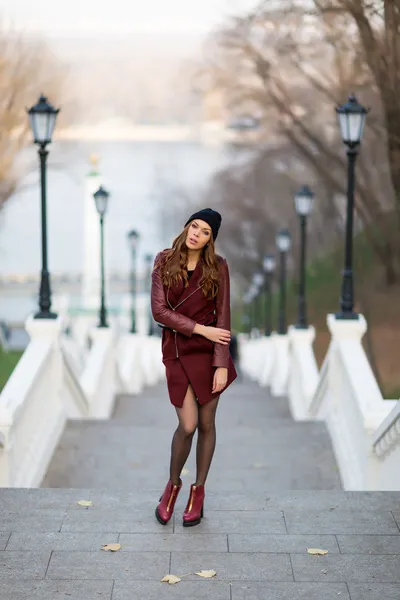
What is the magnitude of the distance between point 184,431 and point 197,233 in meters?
1.08

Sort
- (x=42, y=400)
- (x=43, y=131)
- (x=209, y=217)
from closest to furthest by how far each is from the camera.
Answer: (x=209, y=217) < (x=42, y=400) < (x=43, y=131)

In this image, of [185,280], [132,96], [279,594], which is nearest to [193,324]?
[185,280]

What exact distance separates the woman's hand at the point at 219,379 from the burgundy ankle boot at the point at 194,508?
615 mm

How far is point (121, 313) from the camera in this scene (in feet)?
153

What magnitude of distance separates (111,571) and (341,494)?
1.85 meters

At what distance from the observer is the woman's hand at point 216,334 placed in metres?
5.74

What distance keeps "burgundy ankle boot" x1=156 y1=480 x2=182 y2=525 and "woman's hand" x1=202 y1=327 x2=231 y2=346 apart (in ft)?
2.89

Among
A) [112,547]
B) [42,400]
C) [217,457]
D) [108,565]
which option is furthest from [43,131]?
[108,565]

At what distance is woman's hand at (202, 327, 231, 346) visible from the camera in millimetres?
5738

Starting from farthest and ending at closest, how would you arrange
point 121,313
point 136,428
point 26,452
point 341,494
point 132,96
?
1. point 132,96
2. point 121,313
3. point 136,428
4. point 26,452
5. point 341,494

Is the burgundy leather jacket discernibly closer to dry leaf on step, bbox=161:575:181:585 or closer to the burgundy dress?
the burgundy dress

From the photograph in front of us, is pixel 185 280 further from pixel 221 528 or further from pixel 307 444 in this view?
pixel 307 444

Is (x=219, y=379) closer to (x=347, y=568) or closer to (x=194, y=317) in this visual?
(x=194, y=317)

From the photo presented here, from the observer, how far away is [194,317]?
19.1 ft
